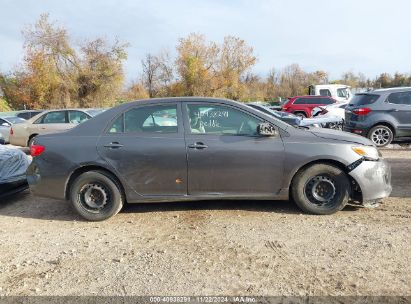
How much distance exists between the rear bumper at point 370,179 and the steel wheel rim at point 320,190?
302mm

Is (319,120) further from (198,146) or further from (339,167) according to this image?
(198,146)

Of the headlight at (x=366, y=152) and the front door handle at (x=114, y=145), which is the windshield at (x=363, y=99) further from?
the front door handle at (x=114, y=145)

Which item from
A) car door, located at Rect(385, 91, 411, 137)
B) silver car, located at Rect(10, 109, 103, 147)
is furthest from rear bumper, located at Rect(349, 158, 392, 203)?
silver car, located at Rect(10, 109, 103, 147)

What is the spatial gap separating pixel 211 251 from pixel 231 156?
1.30m

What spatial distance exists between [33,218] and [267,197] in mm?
3316

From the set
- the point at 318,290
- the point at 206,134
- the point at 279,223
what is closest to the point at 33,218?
the point at 206,134

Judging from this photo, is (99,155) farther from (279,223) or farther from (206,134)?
(279,223)

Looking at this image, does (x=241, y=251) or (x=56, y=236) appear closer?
(x=241, y=251)

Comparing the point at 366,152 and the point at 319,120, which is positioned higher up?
the point at 319,120

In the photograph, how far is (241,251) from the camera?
144 inches

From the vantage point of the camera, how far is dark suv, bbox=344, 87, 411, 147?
31.1 ft

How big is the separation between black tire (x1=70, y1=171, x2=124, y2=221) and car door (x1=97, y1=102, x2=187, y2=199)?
0.82 feet

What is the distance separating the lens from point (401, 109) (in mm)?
9438

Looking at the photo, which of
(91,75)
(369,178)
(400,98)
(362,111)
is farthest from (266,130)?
(91,75)
